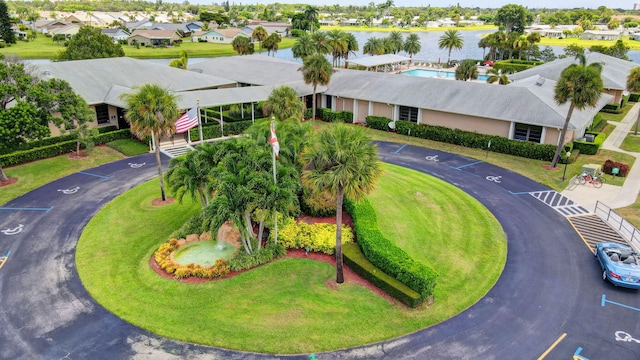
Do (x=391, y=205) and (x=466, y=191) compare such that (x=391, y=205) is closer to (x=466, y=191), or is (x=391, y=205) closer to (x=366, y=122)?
(x=466, y=191)

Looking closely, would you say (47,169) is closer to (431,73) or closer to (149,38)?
(431,73)

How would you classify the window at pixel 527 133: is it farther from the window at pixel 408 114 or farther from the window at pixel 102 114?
the window at pixel 102 114

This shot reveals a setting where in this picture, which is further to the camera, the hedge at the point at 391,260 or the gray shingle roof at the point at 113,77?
the gray shingle roof at the point at 113,77

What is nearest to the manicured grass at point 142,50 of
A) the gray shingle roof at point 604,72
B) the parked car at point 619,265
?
the gray shingle roof at point 604,72

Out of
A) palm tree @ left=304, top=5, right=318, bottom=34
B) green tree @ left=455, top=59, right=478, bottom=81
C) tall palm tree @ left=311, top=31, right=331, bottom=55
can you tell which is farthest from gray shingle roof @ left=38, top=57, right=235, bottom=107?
palm tree @ left=304, top=5, right=318, bottom=34

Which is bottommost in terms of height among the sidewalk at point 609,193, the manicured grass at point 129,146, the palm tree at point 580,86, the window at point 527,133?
the sidewalk at point 609,193

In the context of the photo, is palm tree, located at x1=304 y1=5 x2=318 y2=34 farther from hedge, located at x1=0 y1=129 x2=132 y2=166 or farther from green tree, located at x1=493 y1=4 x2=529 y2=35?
hedge, located at x1=0 y1=129 x2=132 y2=166

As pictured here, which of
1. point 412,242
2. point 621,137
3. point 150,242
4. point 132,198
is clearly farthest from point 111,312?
point 621,137
